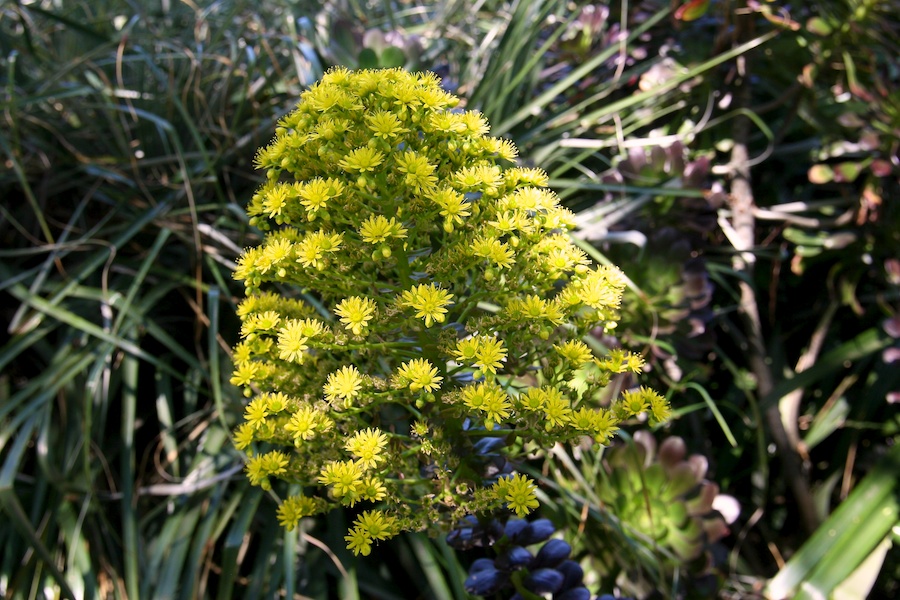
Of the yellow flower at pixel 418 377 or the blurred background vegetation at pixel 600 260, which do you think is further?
the blurred background vegetation at pixel 600 260

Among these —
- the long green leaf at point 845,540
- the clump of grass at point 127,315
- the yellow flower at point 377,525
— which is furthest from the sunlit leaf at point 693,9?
the yellow flower at point 377,525

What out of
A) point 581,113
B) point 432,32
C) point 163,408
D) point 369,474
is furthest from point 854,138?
point 163,408

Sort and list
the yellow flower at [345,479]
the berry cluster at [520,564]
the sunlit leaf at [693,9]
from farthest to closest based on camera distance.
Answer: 1. the sunlit leaf at [693,9]
2. the berry cluster at [520,564]
3. the yellow flower at [345,479]

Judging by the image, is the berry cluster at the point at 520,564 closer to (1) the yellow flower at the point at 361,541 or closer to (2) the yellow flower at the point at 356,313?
(1) the yellow flower at the point at 361,541

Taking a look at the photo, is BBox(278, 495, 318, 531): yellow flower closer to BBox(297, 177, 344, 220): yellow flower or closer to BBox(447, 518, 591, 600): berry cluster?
BBox(447, 518, 591, 600): berry cluster

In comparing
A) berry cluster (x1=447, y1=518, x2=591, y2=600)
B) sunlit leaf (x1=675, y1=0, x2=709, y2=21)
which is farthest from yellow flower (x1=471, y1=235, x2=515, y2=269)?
sunlit leaf (x1=675, y1=0, x2=709, y2=21)

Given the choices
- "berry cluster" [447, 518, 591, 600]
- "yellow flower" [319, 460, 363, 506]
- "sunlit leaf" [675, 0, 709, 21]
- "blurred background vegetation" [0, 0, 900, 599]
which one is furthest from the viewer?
"sunlit leaf" [675, 0, 709, 21]

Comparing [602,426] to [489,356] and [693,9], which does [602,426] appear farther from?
[693,9]

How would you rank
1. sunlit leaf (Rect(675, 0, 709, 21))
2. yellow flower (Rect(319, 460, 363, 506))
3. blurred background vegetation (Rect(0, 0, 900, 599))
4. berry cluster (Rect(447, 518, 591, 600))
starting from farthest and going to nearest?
sunlit leaf (Rect(675, 0, 709, 21)) < blurred background vegetation (Rect(0, 0, 900, 599)) < berry cluster (Rect(447, 518, 591, 600)) < yellow flower (Rect(319, 460, 363, 506))

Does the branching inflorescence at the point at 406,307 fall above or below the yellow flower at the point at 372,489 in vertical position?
above
